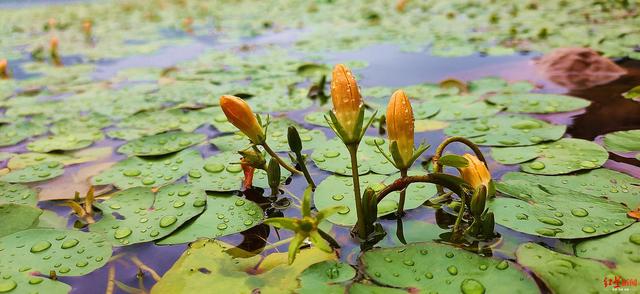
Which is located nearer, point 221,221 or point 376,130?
point 221,221

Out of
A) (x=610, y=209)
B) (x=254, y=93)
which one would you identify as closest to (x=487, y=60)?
(x=254, y=93)

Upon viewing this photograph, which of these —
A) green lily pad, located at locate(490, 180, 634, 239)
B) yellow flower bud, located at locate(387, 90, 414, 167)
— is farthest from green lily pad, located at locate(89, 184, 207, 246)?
green lily pad, located at locate(490, 180, 634, 239)

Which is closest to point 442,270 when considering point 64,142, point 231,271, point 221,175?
point 231,271

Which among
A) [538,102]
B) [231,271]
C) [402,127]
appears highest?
[402,127]

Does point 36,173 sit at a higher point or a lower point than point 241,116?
lower

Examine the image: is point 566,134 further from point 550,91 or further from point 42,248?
point 42,248

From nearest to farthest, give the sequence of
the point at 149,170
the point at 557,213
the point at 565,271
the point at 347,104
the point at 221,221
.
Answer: the point at 565,271
the point at 347,104
the point at 557,213
the point at 221,221
the point at 149,170

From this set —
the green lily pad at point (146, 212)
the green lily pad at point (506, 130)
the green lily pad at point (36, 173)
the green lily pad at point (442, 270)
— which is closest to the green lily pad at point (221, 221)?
the green lily pad at point (146, 212)

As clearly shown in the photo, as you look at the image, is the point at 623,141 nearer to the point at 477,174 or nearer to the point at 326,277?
the point at 477,174

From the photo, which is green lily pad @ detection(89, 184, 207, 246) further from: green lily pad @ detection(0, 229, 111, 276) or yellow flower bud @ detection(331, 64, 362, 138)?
yellow flower bud @ detection(331, 64, 362, 138)
